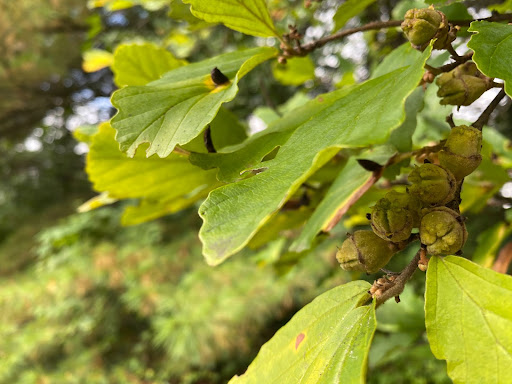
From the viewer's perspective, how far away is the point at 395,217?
0.34 meters

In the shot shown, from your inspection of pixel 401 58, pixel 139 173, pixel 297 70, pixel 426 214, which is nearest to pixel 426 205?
pixel 426 214

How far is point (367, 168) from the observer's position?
47 cm

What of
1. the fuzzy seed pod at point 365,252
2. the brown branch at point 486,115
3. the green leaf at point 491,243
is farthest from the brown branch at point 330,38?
the green leaf at point 491,243

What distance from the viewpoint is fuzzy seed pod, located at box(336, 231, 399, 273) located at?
37 centimetres

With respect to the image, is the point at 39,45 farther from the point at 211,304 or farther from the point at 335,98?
the point at 335,98

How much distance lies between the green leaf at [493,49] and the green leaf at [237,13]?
202 millimetres

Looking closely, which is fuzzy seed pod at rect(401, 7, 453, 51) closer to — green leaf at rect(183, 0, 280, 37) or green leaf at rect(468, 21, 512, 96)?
green leaf at rect(468, 21, 512, 96)

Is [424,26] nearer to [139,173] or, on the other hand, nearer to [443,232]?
[443,232]

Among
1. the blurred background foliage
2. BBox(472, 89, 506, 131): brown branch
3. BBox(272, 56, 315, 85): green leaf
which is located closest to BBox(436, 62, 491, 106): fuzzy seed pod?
BBox(472, 89, 506, 131): brown branch

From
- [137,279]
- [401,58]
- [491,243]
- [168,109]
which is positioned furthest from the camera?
[137,279]

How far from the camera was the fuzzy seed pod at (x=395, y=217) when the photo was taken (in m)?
0.34

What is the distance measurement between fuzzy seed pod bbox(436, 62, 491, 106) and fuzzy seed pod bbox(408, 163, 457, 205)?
110 mm

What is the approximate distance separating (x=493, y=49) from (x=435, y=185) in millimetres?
121

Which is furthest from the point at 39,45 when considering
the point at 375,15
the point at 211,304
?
the point at 375,15
